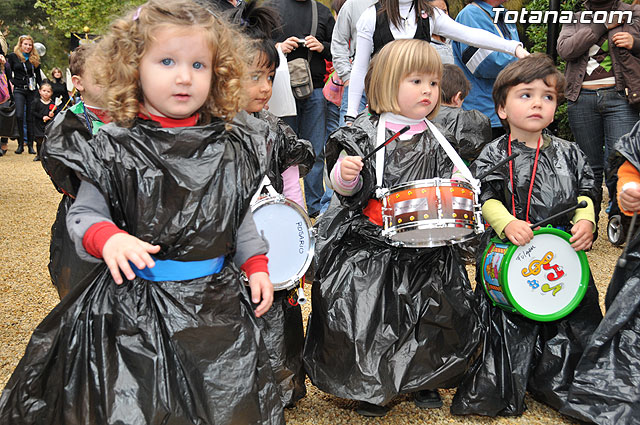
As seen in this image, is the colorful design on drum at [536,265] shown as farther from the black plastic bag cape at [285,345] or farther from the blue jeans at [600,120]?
the blue jeans at [600,120]

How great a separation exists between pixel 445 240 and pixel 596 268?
2652 millimetres

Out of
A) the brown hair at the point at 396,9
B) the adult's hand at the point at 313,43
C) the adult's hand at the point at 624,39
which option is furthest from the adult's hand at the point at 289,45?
the adult's hand at the point at 624,39

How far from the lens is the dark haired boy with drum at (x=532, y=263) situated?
2473 mm

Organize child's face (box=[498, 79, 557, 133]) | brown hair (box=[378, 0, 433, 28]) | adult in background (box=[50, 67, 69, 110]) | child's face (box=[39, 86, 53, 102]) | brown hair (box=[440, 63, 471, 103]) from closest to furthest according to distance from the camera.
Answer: child's face (box=[498, 79, 557, 133])
brown hair (box=[378, 0, 433, 28])
brown hair (box=[440, 63, 471, 103])
child's face (box=[39, 86, 53, 102])
adult in background (box=[50, 67, 69, 110])

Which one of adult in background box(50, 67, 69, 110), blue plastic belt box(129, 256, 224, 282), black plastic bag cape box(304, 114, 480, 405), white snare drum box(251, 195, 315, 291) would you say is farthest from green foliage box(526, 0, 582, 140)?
adult in background box(50, 67, 69, 110)

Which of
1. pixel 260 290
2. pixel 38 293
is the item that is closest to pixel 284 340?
pixel 260 290

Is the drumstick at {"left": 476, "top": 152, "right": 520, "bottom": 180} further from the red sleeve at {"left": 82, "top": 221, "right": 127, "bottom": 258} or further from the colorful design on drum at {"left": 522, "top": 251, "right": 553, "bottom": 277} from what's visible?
the red sleeve at {"left": 82, "top": 221, "right": 127, "bottom": 258}

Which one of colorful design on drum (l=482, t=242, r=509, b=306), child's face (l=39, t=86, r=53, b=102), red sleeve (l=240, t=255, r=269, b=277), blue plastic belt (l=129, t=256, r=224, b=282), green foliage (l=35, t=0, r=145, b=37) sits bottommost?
colorful design on drum (l=482, t=242, r=509, b=306)

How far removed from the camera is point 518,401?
2.54 m

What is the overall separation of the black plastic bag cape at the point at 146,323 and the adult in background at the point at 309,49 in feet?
10.9

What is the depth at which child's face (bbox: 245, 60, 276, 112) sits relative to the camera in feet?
9.21

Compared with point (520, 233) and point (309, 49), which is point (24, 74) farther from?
point (520, 233)

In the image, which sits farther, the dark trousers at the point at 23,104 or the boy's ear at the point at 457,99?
the dark trousers at the point at 23,104

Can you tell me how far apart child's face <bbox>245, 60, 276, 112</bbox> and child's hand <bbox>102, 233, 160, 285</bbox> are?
1.36 m
